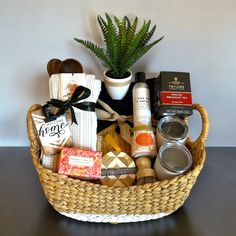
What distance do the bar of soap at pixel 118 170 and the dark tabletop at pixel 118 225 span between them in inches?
4.1

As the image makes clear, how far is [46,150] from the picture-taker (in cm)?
70

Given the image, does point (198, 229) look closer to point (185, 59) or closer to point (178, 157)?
point (178, 157)

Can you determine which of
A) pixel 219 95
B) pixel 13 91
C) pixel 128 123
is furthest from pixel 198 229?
pixel 13 91

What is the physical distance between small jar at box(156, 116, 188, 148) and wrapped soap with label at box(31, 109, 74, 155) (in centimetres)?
21

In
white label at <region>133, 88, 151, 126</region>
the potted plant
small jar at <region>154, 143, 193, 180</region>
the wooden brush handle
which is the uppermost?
the potted plant

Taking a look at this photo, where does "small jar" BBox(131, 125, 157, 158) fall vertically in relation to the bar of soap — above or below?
above

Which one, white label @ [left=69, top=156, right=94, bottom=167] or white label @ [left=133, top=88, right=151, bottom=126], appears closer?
white label @ [left=69, top=156, right=94, bottom=167]

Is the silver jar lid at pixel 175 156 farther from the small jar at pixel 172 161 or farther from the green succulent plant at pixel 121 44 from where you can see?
the green succulent plant at pixel 121 44

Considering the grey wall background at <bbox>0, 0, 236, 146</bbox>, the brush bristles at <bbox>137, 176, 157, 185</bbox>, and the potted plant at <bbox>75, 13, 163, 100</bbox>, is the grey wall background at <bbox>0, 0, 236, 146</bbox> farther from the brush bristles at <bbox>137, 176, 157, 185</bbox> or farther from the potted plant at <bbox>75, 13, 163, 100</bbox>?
the brush bristles at <bbox>137, 176, 157, 185</bbox>

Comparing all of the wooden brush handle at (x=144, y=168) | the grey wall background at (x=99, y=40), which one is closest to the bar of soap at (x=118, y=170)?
the wooden brush handle at (x=144, y=168)

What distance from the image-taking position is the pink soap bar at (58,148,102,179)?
26.2 inches

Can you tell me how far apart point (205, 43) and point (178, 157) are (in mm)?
359

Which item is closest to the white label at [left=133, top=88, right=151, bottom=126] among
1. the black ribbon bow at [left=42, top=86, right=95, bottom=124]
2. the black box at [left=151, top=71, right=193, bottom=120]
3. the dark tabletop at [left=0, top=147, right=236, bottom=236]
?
the black box at [left=151, top=71, right=193, bottom=120]

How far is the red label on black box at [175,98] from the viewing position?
2.49 feet
